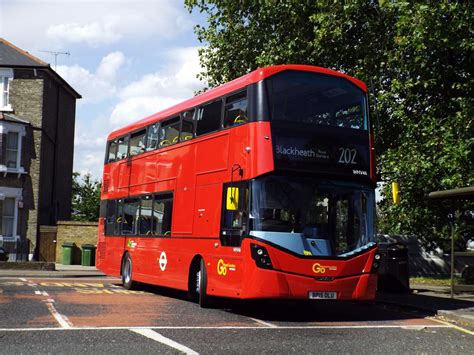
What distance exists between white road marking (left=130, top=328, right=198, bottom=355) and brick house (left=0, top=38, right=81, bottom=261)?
25.7 meters

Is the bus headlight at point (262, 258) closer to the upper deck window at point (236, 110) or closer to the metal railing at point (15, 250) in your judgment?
the upper deck window at point (236, 110)

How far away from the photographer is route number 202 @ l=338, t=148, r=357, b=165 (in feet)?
39.8

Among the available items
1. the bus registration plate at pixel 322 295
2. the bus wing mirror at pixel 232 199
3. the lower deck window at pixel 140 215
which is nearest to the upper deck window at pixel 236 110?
the bus wing mirror at pixel 232 199

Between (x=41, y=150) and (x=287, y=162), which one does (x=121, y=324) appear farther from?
(x=41, y=150)

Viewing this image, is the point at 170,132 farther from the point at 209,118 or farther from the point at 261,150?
the point at 261,150

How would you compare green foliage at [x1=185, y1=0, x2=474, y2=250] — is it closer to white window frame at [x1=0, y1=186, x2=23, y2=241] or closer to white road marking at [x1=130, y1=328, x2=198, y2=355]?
white road marking at [x1=130, y1=328, x2=198, y2=355]

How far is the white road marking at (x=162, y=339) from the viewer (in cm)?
816

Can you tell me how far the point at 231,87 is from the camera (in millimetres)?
12930

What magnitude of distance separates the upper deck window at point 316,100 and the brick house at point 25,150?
977 inches

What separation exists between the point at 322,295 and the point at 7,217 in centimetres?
2611

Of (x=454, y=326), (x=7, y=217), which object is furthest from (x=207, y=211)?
(x=7, y=217)

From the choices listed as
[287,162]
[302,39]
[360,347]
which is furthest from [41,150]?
[360,347]

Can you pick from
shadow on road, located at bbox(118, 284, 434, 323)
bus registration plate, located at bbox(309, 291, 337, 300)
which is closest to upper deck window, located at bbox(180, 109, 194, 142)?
shadow on road, located at bbox(118, 284, 434, 323)

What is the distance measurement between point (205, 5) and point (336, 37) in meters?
7.37
